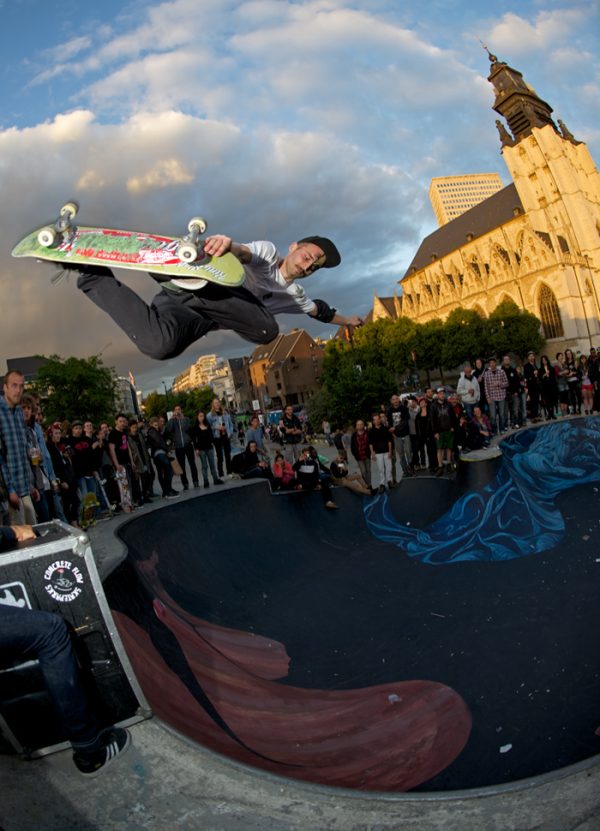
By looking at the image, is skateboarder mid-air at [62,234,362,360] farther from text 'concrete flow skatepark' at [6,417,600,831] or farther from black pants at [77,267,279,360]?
text 'concrete flow skatepark' at [6,417,600,831]

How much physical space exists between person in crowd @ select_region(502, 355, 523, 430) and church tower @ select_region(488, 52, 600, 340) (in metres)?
52.2

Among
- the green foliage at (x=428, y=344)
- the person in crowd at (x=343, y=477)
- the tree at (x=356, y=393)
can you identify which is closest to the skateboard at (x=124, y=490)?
the person in crowd at (x=343, y=477)

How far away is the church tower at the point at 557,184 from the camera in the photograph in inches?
2349

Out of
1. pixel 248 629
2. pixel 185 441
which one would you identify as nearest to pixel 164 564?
pixel 248 629

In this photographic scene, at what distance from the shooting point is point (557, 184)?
62750 millimetres

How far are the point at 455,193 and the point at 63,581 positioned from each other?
→ 600ft

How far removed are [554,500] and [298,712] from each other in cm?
607

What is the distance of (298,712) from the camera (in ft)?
11.7

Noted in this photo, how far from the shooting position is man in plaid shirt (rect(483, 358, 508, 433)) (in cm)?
1180

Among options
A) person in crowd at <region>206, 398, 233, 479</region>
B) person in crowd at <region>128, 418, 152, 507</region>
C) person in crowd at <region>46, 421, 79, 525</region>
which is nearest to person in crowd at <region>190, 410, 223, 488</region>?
person in crowd at <region>206, 398, 233, 479</region>

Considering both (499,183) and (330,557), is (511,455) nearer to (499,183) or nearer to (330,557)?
(330,557)

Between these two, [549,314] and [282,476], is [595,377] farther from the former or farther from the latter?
[549,314]

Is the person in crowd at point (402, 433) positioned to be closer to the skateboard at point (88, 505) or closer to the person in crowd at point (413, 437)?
the person in crowd at point (413, 437)

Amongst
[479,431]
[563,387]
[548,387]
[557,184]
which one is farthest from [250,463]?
[557,184]
